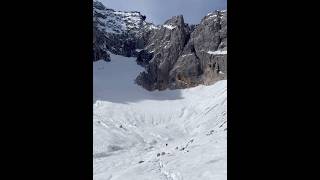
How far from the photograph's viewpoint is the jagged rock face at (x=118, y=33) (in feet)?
460

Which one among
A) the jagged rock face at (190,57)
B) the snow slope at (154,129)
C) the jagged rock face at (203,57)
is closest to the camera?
the snow slope at (154,129)

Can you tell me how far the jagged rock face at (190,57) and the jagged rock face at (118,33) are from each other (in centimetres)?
1802

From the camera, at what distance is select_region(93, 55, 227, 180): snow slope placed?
41.0 m

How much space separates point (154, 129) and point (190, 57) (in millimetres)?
40610

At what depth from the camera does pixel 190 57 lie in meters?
118

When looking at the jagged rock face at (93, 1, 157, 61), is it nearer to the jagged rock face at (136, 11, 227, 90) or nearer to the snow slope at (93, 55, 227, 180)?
the snow slope at (93, 55, 227, 180)

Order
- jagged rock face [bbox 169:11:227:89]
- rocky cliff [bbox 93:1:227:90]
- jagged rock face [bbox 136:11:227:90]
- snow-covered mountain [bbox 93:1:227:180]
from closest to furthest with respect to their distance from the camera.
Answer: snow-covered mountain [bbox 93:1:227:180]
jagged rock face [bbox 169:11:227:89]
jagged rock face [bbox 136:11:227:90]
rocky cliff [bbox 93:1:227:90]

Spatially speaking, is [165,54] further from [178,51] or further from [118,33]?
[118,33]

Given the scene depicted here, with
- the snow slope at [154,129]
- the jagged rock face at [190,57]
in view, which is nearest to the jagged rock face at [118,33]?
the snow slope at [154,129]

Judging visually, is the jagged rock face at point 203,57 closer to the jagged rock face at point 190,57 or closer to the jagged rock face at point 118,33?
the jagged rock face at point 190,57

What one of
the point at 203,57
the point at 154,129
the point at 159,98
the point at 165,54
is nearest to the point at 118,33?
the point at 165,54

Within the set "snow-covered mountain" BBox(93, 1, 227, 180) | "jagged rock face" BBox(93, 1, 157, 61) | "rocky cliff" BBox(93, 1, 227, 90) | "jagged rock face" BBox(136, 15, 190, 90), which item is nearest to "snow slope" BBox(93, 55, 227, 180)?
"snow-covered mountain" BBox(93, 1, 227, 180)

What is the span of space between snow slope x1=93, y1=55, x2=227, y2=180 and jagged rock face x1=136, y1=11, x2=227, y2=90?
3.43 meters

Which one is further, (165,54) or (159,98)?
(165,54)
